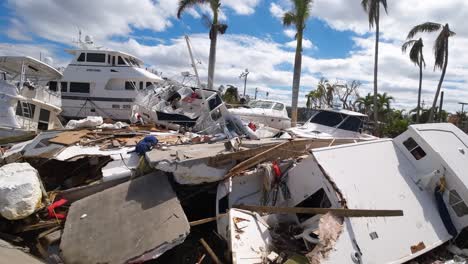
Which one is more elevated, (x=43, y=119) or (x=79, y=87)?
(x=79, y=87)

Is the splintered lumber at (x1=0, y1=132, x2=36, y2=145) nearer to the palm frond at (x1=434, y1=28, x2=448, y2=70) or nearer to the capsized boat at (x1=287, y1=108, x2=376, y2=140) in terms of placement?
the capsized boat at (x1=287, y1=108, x2=376, y2=140)

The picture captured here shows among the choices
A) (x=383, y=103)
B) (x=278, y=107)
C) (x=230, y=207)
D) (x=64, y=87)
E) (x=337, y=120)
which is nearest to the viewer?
(x=230, y=207)

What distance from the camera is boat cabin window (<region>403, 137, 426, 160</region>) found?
6.58m

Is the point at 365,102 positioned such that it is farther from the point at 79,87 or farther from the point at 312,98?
the point at 79,87

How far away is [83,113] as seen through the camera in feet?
56.1

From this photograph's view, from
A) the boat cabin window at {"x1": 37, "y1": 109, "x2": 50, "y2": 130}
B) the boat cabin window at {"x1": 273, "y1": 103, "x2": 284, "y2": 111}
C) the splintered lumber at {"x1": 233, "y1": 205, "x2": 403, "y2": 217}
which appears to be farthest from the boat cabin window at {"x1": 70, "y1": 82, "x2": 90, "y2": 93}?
the splintered lumber at {"x1": 233, "y1": 205, "x2": 403, "y2": 217}

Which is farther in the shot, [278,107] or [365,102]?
[365,102]

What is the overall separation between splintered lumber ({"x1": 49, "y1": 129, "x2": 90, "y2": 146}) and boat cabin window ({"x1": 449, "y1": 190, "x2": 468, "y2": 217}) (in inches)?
310

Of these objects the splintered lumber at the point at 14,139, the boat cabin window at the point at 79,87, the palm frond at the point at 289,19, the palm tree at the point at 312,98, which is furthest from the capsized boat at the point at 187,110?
the palm tree at the point at 312,98

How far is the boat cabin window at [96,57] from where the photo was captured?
17.2 meters

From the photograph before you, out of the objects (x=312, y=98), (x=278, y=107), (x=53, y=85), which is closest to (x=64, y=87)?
(x=53, y=85)

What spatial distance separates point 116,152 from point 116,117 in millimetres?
10409

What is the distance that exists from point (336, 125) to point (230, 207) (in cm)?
711

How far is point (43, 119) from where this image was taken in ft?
43.9
